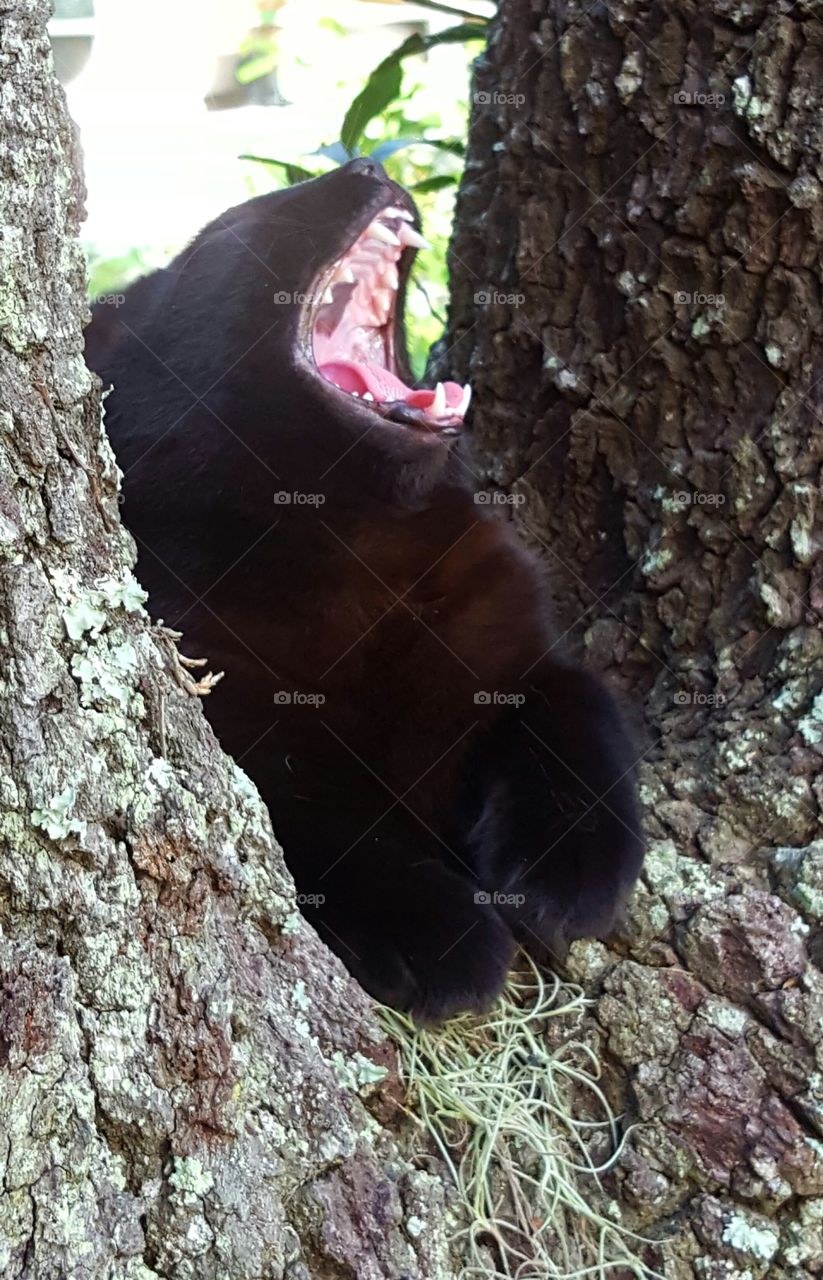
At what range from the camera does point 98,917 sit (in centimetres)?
122

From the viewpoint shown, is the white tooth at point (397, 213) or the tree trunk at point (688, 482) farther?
the white tooth at point (397, 213)

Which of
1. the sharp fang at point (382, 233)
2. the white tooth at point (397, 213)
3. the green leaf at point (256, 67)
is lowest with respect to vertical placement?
the green leaf at point (256, 67)

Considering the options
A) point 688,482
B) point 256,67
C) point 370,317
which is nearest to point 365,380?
point 370,317

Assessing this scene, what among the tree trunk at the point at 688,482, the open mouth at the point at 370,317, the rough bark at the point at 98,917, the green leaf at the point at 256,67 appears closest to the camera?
the rough bark at the point at 98,917

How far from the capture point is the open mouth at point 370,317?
2422 millimetres

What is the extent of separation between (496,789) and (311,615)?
0.46 m

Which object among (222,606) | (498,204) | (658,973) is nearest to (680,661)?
(658,973)

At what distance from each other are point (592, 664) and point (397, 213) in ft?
3.14

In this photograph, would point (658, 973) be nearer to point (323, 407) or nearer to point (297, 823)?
point (297, 823)

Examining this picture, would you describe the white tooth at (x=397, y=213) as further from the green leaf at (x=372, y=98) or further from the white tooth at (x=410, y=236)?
the green leaf at (x=372, y=98)

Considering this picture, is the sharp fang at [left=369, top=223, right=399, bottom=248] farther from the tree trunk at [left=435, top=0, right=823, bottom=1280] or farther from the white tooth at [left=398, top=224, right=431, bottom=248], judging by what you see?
the tree trunk at [left=435, top=0, right=823, bottom=1280]

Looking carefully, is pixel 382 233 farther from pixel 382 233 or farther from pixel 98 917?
pixel 98 917

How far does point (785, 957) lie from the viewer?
1746 mm

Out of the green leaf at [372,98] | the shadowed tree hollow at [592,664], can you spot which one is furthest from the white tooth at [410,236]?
the green leaf at [372,98]
